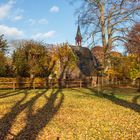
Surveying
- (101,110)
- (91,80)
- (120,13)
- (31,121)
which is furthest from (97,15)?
(31,121)

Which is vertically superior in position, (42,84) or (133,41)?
(133,41)

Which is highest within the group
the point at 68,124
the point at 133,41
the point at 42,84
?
the point at 133,41

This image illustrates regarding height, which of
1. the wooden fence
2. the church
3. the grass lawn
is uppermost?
the church

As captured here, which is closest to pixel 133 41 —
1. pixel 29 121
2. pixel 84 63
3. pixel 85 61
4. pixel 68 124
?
pixel 84 63

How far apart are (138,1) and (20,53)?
18922 mm

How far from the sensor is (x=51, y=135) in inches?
406

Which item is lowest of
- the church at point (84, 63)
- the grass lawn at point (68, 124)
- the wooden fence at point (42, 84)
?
the grass lawn at point (68, 124)

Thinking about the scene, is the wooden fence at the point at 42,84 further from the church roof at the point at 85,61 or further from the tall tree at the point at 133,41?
the church roof at the point at 85,61

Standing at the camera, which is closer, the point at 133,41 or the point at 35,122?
the point at 35,122

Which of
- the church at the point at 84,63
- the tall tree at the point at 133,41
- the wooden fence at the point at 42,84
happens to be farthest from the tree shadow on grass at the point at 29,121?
the church at the point at 84,63

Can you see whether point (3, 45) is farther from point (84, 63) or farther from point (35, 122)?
point (35, 122)

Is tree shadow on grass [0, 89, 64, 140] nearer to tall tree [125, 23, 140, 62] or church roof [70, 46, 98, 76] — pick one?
tall tree [125, 23, 140, 62]

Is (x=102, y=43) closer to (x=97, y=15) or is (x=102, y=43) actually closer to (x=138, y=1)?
(x=97, y=15)

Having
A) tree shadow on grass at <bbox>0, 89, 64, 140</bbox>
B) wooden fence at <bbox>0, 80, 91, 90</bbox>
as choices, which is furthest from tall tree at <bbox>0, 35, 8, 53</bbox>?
tree shadow on grass at <bbox>0, 89, 64, 140</bbox>
